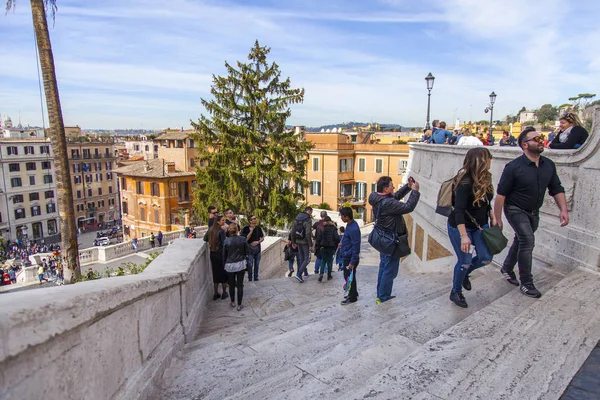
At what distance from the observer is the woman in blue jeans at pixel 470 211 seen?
389cm

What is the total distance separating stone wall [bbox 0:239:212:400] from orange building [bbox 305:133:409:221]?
37.5m

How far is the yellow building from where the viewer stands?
3766cm

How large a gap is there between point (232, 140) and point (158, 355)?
18.1m

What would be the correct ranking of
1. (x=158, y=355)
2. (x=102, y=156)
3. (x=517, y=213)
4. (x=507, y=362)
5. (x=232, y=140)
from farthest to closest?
1. (x=102, y=156)
2. (x=232, y=140)
3. (x=517, y=213)
4. (x=158, y=355)
5. (x=507, y=362)

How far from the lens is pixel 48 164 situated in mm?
54656

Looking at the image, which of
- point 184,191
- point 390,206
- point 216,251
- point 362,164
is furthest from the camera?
point 362,164

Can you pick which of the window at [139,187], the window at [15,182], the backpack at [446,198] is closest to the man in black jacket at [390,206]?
the backpack at [446,198]

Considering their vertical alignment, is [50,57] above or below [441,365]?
above

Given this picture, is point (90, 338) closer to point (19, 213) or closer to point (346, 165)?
point (346, 165)

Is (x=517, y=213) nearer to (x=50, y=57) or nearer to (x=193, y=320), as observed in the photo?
(x=193, y=320)

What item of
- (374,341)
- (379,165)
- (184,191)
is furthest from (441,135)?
(184,191)

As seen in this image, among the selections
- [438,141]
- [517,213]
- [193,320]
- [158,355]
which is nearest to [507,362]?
[517,213]

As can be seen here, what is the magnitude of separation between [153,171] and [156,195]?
8.18 ft

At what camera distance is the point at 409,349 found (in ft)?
11.2
